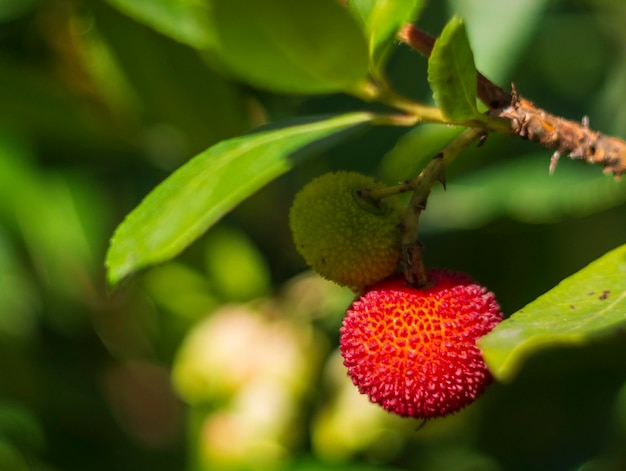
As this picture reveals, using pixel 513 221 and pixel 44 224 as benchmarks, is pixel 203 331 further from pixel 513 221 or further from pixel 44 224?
pixel 513 221

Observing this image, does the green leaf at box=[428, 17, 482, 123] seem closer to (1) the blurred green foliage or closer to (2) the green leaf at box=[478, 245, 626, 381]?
(2) the green leaf at box=[478, 245, 626, 381]

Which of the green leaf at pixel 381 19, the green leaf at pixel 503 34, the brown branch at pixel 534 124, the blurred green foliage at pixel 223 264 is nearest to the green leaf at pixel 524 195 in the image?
the blurred green foliage at pixel 223 264

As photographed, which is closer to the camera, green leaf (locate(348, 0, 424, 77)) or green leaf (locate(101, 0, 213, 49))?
green leaf (locate(348, 0, 424, 77))

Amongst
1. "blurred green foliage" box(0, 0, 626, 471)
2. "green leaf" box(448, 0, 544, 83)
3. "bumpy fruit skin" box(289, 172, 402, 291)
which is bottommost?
"blurred green foliage" box(0, 0, 626, 471)

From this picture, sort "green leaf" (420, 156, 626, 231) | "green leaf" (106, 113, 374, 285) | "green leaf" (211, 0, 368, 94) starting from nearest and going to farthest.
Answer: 1. "green leaf" (211, 0, 368, 94)
2. "green leaf" (106, 113, 374, 285)
3. "green leaf" (420, 156, 626, 231)

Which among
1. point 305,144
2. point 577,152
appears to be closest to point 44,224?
point 305,144

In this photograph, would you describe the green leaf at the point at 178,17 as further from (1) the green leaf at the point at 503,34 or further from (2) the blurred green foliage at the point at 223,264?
(1) the green leaf at the point at 503,34

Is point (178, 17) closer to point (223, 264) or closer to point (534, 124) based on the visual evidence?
point (534, 124)

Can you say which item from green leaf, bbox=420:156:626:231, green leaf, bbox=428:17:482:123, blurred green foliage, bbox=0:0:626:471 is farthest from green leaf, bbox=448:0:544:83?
green leaf, bbox=428:17:482:123
